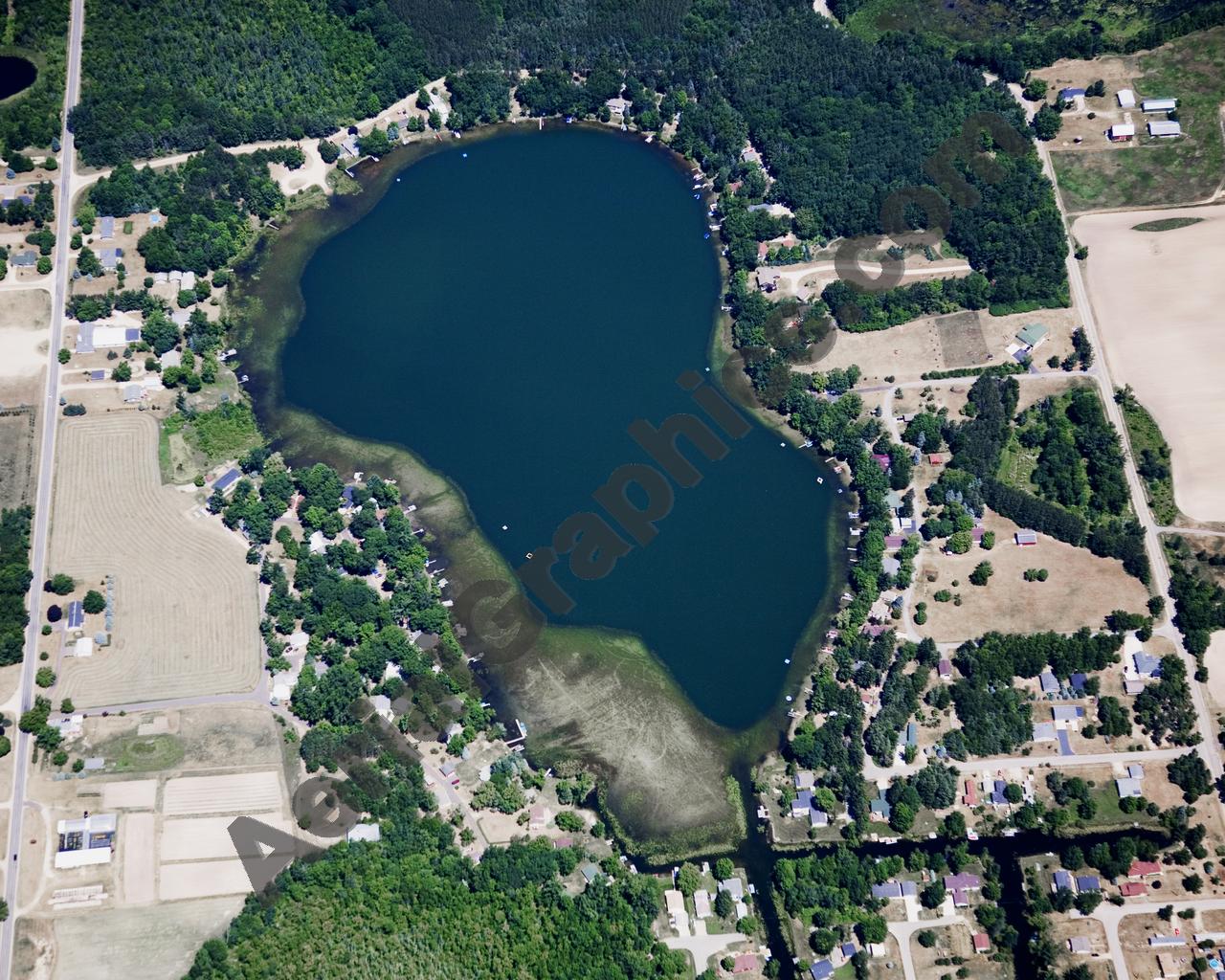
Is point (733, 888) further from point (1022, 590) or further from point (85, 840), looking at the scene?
point (85, 840)

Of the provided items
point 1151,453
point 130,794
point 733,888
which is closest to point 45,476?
point 130,794

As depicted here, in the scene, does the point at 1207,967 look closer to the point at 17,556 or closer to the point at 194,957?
the point at 194,957

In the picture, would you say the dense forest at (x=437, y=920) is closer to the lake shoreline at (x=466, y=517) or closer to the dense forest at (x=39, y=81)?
the lake shoreline at (x=466, y=517)

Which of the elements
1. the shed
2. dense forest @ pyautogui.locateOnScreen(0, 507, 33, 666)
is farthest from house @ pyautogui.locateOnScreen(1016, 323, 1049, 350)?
dense forest @ pyautogui.locateOnScreen(0, 507, 33, 666)

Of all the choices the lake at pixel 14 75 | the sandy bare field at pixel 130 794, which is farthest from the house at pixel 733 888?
the lake at pixel 14 75

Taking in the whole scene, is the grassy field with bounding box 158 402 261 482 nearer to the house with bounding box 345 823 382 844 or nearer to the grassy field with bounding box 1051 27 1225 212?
the house with bounding box 345 823 382 844

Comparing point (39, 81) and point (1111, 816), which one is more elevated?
point (39, 81)

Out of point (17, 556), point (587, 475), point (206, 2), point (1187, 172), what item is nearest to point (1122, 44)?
point (1187, 172)
